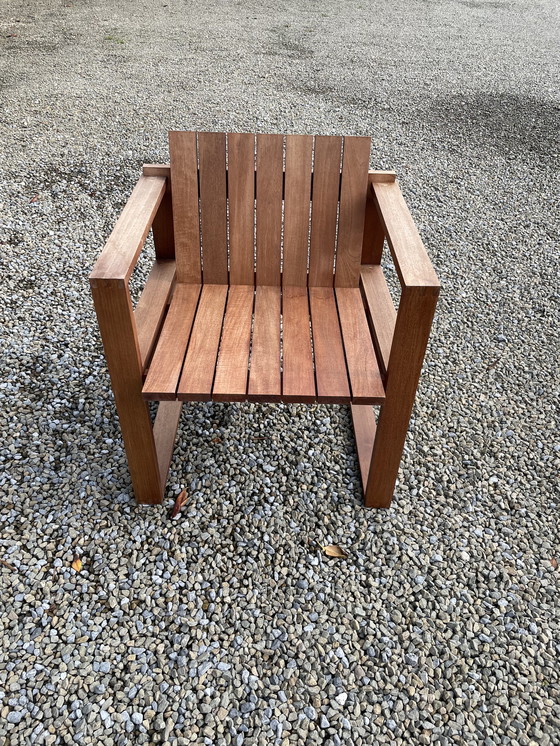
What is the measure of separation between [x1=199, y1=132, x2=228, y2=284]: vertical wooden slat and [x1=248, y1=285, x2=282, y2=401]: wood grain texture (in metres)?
0.18

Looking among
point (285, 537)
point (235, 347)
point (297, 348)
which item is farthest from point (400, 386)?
point (285, 537)

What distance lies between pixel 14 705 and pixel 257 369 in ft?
3.46

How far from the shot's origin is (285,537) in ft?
6.11

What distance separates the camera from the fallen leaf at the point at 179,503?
6.28ft

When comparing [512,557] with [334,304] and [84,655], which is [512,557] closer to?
[334,304]

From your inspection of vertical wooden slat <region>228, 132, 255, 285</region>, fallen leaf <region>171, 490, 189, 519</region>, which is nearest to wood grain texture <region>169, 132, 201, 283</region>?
vertical wooden slat <region>228, 132, 255, 285</region>

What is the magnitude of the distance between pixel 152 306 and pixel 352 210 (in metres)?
0.77

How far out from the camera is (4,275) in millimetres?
3029

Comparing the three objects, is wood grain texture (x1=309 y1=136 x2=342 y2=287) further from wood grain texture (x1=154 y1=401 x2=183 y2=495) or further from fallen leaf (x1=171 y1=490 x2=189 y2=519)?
fallen leaf (x1=171 y1=490 x2=189 y2=519)

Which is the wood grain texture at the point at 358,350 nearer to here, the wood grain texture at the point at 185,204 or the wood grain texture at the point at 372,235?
the wood grain texture at the point at 372,235

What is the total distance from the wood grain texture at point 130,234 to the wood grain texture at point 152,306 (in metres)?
0.28

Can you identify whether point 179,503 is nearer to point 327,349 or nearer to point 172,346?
point 172,346

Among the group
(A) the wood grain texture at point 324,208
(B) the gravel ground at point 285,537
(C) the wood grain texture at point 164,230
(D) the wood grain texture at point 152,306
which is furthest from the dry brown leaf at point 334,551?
(C) the wood grain texture at point 164,230

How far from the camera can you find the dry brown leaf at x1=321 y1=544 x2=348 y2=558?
1813 millimetres
